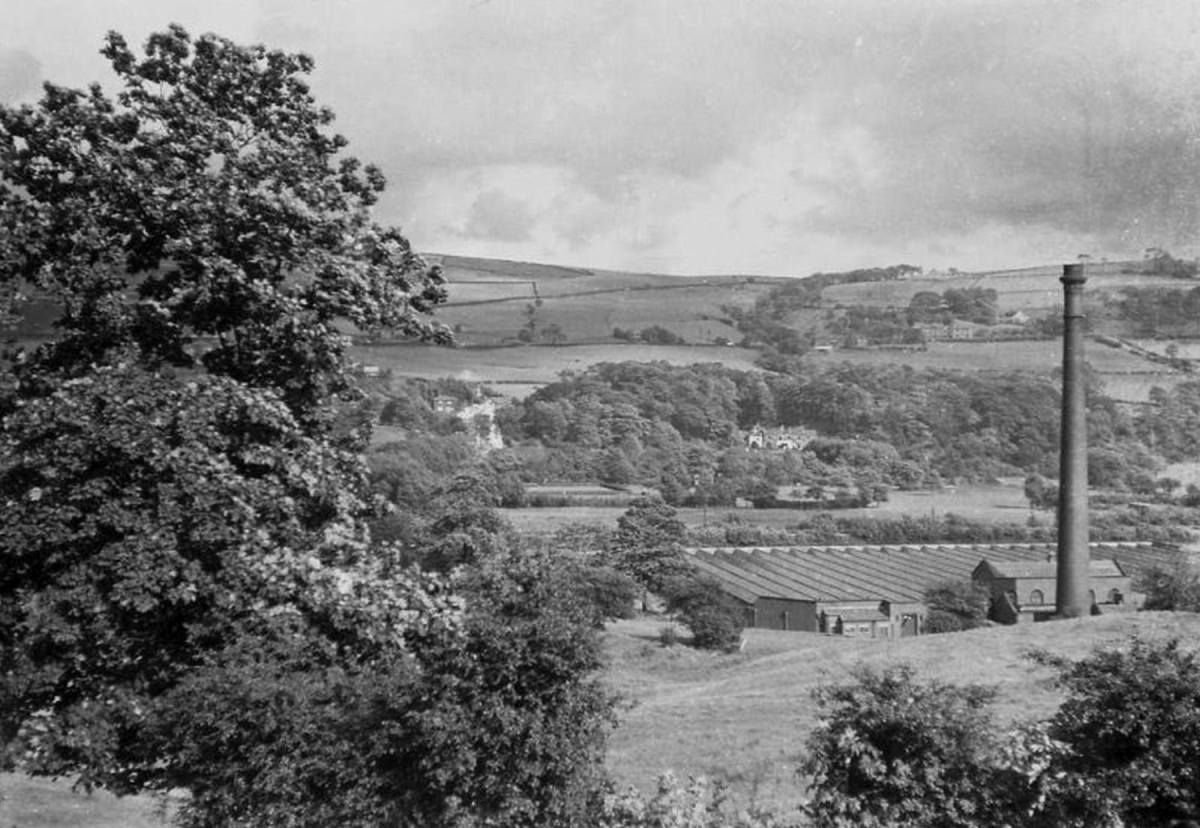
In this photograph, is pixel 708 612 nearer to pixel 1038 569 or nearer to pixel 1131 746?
pixel 1038 569

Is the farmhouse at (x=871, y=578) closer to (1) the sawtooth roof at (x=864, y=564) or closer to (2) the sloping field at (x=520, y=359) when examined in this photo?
(1) the sawtooth roof at (x=864, y=564)

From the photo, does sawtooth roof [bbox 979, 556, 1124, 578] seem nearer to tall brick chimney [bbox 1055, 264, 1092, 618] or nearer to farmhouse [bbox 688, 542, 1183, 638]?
farmhouse [bbox 688, 542, 1183, 638]

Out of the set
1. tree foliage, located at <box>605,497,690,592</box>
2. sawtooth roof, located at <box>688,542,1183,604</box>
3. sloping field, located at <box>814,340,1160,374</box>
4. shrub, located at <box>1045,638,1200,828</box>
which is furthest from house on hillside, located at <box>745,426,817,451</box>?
shrub, located at <box>1045,638,1200,828</box>

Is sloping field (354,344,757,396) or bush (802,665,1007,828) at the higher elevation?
sloping field (354,344,757,396)

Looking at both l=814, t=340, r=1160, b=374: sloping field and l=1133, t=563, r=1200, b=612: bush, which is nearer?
l=1133, t=563, r=1200, b=612: bush

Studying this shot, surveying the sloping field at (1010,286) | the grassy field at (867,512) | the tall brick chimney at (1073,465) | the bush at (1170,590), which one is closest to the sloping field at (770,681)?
the tall brick chimney at (1073,465)

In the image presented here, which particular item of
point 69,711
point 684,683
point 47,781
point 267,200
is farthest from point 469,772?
point 684,683

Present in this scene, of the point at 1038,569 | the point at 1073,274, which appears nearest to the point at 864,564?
the point at 1038,569
